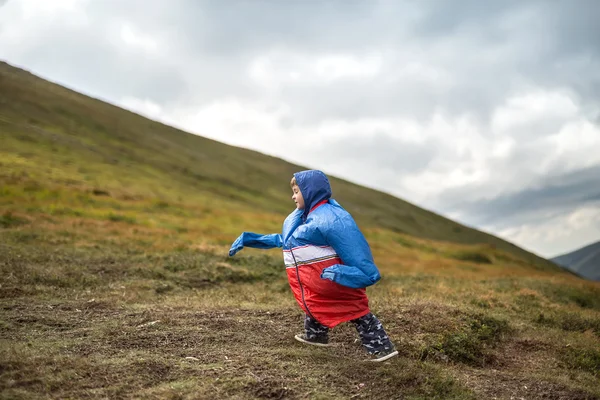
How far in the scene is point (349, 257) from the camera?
7.31 metres

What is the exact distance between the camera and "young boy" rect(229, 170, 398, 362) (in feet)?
23.9

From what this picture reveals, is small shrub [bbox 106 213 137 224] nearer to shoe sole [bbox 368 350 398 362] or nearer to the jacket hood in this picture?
the jacket hood

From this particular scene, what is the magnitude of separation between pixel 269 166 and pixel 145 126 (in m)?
27.3

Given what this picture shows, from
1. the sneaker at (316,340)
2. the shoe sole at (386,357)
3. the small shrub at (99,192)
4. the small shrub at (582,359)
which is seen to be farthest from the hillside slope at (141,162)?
the small shrub at (582,359)

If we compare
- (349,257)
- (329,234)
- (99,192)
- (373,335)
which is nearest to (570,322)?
(373,335)

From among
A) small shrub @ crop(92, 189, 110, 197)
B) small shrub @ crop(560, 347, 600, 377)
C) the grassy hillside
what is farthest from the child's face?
small shrub @ crop(92, 189, 110, 197)

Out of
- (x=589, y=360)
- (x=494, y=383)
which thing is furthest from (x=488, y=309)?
(x=494, y=383)

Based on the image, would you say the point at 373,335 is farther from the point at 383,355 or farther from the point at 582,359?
the point at 582,359

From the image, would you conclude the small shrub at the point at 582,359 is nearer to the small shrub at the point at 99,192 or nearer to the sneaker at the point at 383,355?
the sneaker at the point at 383,355

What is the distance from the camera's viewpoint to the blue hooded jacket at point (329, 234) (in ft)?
23.3

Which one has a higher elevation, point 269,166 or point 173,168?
point 269,166

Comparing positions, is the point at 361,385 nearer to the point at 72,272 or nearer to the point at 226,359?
the point at 226,359

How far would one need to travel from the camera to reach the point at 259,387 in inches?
244

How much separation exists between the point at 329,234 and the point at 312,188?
85 centimetres
